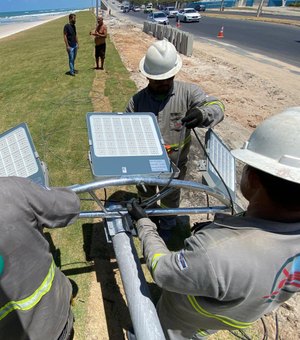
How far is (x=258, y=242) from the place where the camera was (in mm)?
1141

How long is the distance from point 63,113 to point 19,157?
541cm

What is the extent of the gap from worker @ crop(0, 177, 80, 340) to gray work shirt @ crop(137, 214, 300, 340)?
0.58 metres

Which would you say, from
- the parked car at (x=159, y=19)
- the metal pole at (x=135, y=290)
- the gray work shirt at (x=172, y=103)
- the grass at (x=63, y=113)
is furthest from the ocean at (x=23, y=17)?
the metal pole at (x=135, y=290)

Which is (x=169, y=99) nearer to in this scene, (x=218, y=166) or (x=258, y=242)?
(x=218, y=166)

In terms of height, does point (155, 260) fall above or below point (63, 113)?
above

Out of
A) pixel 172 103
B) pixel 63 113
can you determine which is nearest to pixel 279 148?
pixel 172 103

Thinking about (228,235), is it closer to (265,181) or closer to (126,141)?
(265,181)

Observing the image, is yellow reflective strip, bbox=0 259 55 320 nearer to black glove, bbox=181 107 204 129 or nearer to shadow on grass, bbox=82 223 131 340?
shadow on grass, bbox=82 223 131 340

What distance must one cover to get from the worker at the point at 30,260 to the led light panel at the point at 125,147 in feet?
1.55

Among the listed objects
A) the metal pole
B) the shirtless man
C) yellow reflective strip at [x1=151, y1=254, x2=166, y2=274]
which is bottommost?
the shirtless man

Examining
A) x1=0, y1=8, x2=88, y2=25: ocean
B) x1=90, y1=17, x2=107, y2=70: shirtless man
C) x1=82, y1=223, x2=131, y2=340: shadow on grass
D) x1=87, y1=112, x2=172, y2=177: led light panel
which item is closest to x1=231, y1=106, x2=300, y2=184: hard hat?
x1=87, y1=112, x2=172, y2=177: led light panel

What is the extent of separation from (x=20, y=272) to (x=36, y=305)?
0.32 metres

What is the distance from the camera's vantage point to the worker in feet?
3.98

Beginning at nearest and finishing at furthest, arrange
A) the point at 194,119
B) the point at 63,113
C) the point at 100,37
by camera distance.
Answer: the point at 194,119
the point at 63,113
the point at 100,37
